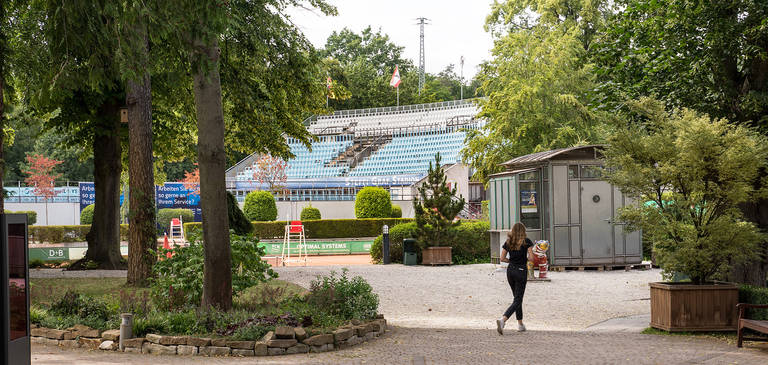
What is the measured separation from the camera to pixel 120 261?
20234 millimetres

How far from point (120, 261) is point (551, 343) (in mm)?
14000

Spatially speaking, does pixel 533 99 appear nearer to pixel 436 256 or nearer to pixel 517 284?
pixel 436 256

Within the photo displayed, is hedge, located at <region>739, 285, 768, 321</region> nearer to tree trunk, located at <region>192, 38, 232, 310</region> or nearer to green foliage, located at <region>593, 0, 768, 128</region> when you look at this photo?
green foliage, located at <region>593, 0, 768, 128</region>

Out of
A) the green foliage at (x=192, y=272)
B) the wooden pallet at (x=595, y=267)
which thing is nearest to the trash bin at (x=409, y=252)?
the wooden pallet at (x=595, y=267)

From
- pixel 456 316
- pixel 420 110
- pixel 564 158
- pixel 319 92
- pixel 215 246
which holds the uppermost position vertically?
pixel 420 110

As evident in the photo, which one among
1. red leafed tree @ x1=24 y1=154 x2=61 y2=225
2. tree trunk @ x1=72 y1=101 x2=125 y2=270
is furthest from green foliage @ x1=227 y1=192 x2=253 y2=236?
red leafed tree @ x1=24 y1=154 x2=61 y2=225

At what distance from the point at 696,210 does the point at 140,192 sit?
33.7 feet

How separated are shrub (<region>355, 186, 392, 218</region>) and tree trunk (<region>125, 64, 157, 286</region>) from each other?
92.5 feet

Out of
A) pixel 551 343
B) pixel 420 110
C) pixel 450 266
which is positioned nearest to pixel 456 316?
pixel 551 343

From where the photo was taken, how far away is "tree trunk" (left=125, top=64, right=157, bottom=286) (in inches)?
600

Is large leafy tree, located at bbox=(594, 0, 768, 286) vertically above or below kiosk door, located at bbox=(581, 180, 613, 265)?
above

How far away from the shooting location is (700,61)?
45.7 feet

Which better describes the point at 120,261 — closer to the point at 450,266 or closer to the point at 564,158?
the point at 450,266

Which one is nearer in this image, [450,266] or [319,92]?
[319,92]
